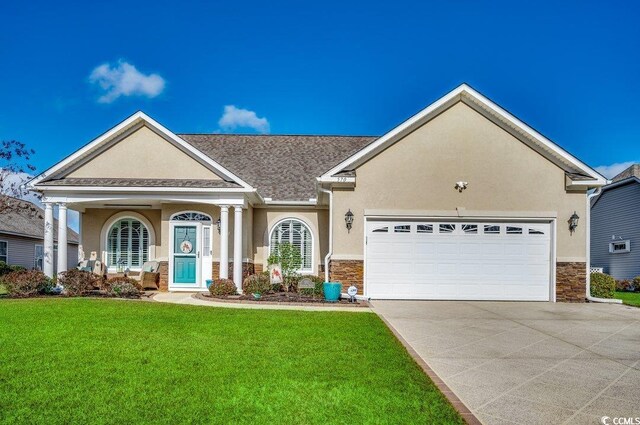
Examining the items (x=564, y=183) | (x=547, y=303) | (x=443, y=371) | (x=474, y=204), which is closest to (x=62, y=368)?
(x=443, y=371)

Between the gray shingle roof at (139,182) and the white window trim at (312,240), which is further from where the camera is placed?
the white window trim at (312,240)

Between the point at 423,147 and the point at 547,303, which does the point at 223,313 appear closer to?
the point at 423,147

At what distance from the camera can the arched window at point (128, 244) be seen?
58.6 feet

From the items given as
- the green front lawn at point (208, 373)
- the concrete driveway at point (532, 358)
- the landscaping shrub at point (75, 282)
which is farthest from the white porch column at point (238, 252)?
the green front lawn at point (208, 373)

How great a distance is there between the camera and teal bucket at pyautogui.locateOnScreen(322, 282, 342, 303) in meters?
13.7

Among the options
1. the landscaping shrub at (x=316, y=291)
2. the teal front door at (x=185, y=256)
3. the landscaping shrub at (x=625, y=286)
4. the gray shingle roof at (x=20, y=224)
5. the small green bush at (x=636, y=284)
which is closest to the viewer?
the landscaping shrub at (x=316, y=291)

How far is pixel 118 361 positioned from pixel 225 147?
55.8 ft

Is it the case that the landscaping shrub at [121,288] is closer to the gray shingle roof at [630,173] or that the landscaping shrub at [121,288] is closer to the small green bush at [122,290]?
the small green bush at [122,290]

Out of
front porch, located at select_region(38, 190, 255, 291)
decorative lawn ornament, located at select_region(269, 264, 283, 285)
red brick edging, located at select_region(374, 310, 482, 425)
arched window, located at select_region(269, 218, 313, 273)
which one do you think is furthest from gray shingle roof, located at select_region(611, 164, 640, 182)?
red brick edging, located at select_region(374, 310, 482, 425)

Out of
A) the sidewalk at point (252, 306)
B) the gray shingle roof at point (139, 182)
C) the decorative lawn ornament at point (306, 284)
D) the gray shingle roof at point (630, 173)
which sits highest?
the gray shingle roof at point (630, 173)

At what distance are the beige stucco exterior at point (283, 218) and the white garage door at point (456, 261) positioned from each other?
3.52 meters

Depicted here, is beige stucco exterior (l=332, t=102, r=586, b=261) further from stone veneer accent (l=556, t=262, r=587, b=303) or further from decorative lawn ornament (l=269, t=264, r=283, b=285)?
decorative lawn ornament (l=269, t=264, r=283, b=285)

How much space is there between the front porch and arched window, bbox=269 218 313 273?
1005mm

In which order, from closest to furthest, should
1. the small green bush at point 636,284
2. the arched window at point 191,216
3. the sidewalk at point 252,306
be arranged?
the sidewalk at point 252,306 → the arched window at point 191,216 → the small green bush at point 636,284
